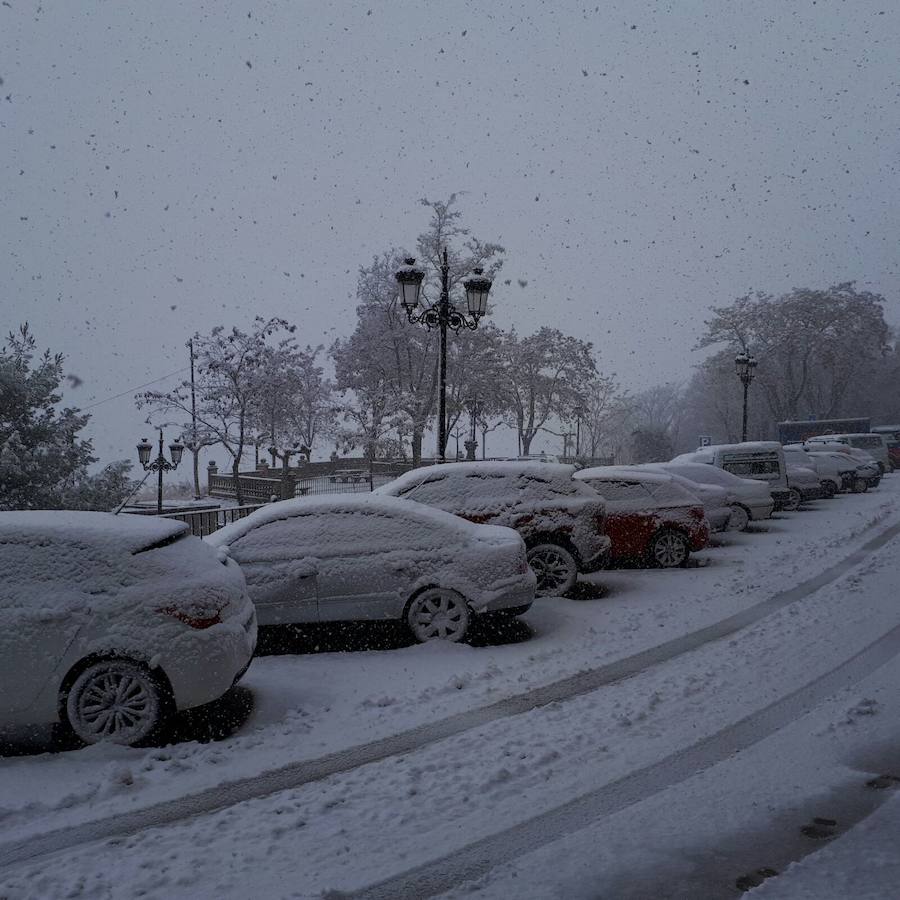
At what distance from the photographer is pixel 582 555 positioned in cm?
1000

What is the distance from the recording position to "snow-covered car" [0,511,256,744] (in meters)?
5.14

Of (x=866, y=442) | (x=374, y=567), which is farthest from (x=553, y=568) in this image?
(x=866, y=442)

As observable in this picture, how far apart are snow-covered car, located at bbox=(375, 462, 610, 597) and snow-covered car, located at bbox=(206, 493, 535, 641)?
195 centimetres

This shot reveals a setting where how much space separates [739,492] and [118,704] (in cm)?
1398

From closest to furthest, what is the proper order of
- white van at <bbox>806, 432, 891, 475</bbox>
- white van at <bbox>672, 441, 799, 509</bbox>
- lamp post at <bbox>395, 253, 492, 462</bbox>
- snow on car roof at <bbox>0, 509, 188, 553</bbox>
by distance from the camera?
snow on car roof at <bbox>0, 509, 188, 553</bbox>, lamp post at <bbox>395, 253, 492, 462</bbox>, white van at <bbox>672, 441, 799, 509</bbox>, white van at <bbox>806, 432, 891, 475</bbox>

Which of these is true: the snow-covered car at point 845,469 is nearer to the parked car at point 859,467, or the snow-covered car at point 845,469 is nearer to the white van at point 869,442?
the parked car at point 859,467

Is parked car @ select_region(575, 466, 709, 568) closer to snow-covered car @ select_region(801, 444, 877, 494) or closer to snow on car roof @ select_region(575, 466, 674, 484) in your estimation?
snow on car roof @ select_region(575, 466, 674, 484)

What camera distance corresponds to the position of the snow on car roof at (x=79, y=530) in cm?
554

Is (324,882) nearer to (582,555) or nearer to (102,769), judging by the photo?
(102,769)

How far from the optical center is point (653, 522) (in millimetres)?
12055

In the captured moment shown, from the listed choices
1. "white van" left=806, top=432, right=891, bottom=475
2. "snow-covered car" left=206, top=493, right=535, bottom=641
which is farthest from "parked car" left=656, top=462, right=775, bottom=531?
"white van" left=806, top=432, right=891, bottom=475

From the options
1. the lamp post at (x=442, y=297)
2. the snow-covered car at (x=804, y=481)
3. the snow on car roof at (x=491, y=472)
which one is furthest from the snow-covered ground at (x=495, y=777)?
the snow-covered car at (x=804, y=481)

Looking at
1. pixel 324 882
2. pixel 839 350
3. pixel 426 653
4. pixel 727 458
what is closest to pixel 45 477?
pixel 727 458

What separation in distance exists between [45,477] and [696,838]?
26660 millimetres
